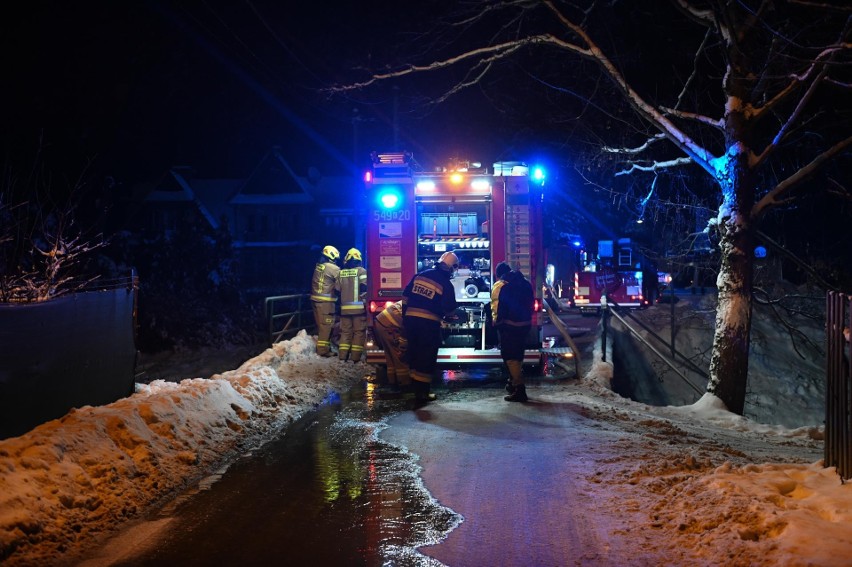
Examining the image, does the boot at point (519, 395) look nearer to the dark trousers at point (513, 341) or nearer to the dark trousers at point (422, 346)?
the dark trousers at point (513, 341)

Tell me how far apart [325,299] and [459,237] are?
2813 mm

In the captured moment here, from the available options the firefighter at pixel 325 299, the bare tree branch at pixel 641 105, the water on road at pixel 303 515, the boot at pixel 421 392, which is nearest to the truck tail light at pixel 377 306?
the firefighter at pixel 325 299

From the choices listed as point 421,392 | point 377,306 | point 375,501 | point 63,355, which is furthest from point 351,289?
point 375,501

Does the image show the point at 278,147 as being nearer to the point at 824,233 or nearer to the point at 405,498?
the point at 824,233

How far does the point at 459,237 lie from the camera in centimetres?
1162

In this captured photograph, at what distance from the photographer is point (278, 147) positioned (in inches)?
1614

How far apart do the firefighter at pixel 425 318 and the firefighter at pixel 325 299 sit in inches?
140

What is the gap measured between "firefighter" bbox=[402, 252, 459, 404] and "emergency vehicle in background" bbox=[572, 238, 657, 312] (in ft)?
43.6

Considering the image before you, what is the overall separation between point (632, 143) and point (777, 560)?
41.8 ft

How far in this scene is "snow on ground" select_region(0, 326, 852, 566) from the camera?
3904 millimetres

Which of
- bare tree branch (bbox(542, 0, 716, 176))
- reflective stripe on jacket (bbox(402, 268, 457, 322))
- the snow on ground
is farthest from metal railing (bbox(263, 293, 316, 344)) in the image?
bare tree branch (bbox(542, 0, 716, 176))

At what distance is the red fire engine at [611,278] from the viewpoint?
74.4ft

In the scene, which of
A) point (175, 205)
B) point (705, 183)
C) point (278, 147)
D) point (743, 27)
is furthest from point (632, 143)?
point (175, 205)

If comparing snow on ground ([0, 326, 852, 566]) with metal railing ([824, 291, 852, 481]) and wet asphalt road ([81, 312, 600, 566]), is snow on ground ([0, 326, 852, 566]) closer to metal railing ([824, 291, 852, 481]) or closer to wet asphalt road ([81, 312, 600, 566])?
metal railing ([824, 291, 852, 481])
